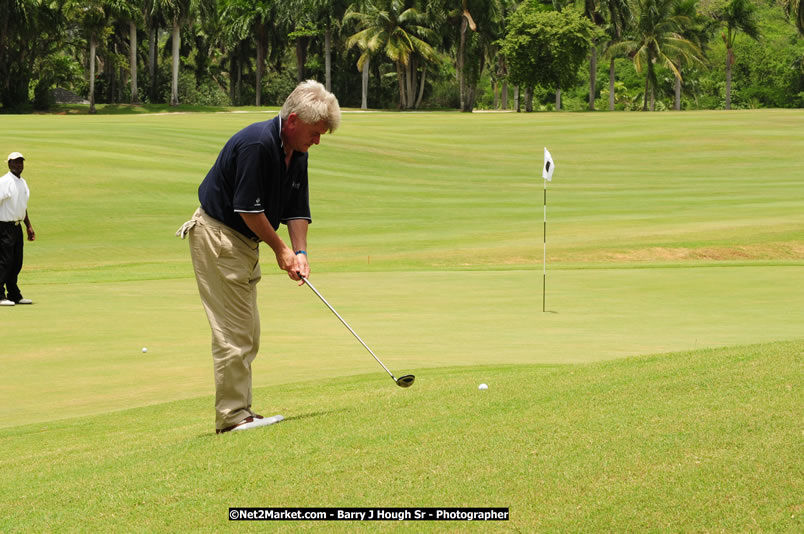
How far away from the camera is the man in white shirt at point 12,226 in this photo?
14.5m

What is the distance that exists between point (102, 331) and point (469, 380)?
536 cm

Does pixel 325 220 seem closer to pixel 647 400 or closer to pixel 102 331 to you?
pixel 102 331

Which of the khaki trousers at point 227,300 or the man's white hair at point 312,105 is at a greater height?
the man's white hair at point 312,105

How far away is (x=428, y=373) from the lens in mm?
8688

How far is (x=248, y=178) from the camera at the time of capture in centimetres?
602

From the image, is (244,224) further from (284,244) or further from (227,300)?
(227,300)

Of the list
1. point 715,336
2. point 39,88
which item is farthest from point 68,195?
point 39,88

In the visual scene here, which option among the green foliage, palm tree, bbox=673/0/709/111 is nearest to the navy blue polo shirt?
the green foliage

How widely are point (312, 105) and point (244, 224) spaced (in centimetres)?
91

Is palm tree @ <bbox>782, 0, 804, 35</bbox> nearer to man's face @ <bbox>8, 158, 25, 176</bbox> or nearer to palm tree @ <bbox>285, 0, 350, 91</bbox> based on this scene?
palm tree @ <bbox>285, 0, 350, 91</bbox>

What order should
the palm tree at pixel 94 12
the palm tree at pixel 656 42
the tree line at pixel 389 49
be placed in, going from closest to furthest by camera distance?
the palm tree at pixel 94 12 → the tree line at pixel 389 49 → the palm tree at pixel 656 42

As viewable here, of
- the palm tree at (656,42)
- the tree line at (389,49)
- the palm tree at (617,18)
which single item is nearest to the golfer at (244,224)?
the tree line at (389,49)

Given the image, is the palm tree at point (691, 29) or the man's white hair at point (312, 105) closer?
the man's white hair at point (312, 105)

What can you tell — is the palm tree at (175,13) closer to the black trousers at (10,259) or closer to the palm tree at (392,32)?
the palm tree at (392,32)
